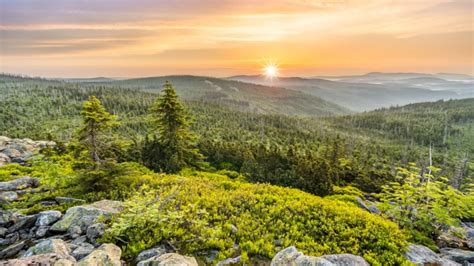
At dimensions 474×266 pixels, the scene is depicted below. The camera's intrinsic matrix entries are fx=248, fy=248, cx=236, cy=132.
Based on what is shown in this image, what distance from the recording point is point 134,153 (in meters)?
27.8

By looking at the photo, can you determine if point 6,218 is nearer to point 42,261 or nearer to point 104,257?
point 42,261

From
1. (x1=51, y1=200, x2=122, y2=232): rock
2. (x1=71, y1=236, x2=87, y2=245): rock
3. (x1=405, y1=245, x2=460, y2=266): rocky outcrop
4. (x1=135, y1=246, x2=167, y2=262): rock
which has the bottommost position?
(x1=405, y1=245, x2=460, y2=266): rocky outcrop

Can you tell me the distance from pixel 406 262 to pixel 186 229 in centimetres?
765

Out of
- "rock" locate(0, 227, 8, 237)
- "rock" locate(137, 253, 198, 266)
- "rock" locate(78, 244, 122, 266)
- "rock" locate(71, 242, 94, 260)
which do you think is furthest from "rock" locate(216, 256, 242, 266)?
"rock" locate(0, 227, 8, 237)

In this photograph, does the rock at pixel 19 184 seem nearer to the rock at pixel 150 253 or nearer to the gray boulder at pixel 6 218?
the gray boulder at pixel 6 218

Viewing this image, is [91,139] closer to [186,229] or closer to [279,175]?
[186,229]

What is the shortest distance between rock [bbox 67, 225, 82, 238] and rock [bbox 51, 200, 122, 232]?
6.1 inches

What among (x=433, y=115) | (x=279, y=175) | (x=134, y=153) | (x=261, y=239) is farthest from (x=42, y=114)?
(x=433, y=115)

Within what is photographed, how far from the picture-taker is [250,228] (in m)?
9.67

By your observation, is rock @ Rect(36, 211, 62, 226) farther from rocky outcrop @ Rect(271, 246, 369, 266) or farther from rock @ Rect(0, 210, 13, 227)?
rocky outcrop @ Rect(271, 246, 369, 266)

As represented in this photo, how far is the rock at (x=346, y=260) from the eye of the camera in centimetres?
778

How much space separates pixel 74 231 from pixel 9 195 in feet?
22.8

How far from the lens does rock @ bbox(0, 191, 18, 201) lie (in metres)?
12.1

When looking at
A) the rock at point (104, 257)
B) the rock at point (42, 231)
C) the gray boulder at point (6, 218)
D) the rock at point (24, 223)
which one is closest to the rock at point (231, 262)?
the rock at point (104, 257)
